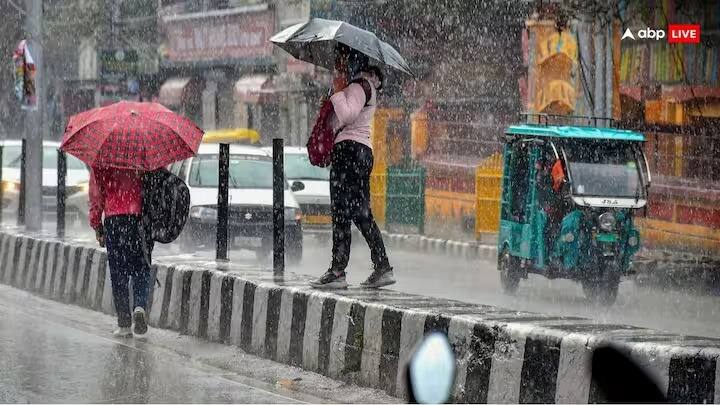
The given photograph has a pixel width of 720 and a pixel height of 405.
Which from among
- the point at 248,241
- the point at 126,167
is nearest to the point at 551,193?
the point at 248,241

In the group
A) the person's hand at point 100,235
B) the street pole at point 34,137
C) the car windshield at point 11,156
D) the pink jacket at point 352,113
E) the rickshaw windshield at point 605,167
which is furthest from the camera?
the car windshield at point 11,156

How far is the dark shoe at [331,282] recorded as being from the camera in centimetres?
1026

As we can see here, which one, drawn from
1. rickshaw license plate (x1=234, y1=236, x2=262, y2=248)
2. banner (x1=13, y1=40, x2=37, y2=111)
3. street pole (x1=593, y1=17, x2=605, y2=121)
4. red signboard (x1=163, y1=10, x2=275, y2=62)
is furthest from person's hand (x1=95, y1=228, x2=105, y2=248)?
red signboard (x1=163, y1=10, x2=275, y2=62)

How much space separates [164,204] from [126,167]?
0.48m

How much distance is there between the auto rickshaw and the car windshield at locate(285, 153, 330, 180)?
847 centimetres

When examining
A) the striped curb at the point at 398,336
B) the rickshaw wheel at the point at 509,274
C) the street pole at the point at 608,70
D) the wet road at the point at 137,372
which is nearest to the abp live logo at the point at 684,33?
the street pole at the point at 608,70

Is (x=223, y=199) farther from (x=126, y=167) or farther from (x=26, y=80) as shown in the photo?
(x=26, y=80)

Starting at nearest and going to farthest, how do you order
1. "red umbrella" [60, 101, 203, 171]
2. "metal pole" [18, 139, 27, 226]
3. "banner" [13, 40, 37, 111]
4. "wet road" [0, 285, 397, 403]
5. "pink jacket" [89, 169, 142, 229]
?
"wet road" [0, 285, 397, 403], "red umbrella" [60, 101, 203, 171], "pink jacket" [89, 169, 142, 229], "metal pole" [18, 139, 27, 226], "banner" [13, 40, 37, 111]

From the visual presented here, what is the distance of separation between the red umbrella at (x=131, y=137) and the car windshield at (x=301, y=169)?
44.5 ft

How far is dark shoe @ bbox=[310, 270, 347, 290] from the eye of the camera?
10.3 m

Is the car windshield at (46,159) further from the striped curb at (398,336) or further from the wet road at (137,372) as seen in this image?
the wet road at (137,372)

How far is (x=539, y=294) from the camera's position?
58.5ft

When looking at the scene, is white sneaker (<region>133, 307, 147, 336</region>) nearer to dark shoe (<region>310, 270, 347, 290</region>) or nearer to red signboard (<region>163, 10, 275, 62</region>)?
dark shoe (<region>310, 270, 347, 290</region>)

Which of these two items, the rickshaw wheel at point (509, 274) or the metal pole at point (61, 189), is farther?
the rickshaw wheel at point (509, 274)
